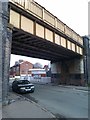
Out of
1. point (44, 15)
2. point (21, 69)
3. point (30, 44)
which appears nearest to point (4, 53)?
point (44, 15)

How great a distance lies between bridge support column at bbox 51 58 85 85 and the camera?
37000 mm

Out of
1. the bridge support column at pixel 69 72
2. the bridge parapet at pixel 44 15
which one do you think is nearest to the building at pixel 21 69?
the bridge support column at pixel 69 72

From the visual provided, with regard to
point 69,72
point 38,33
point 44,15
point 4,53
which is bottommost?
point 69,72

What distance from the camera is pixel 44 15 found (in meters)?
20.7

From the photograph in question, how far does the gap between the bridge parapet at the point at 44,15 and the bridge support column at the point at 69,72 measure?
838 cm

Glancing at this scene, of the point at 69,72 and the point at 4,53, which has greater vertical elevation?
the point at 4,53

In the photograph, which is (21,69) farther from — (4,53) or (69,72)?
(4,53)

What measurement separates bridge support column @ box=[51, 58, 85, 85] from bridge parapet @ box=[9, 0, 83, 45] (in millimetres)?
8383

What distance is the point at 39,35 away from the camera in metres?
20.5

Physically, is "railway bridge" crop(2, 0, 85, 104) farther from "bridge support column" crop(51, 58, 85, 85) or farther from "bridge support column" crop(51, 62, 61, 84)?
"bridge support column" crop(51, 62, 61, 84)

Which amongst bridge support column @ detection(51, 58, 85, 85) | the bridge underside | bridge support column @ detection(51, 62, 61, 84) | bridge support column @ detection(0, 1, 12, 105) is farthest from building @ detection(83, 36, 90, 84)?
bridge support column @ detection(0, 1, 12, 105)

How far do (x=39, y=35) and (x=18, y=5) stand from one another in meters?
4.67

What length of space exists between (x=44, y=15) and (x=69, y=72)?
20313mm

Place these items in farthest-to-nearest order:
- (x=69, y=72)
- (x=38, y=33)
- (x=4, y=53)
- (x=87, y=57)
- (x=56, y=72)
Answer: (x=56, y=72)
(x=69, y=72)
(x=87, y=57)
(x=38, y=33)
(x=4, y=53)
